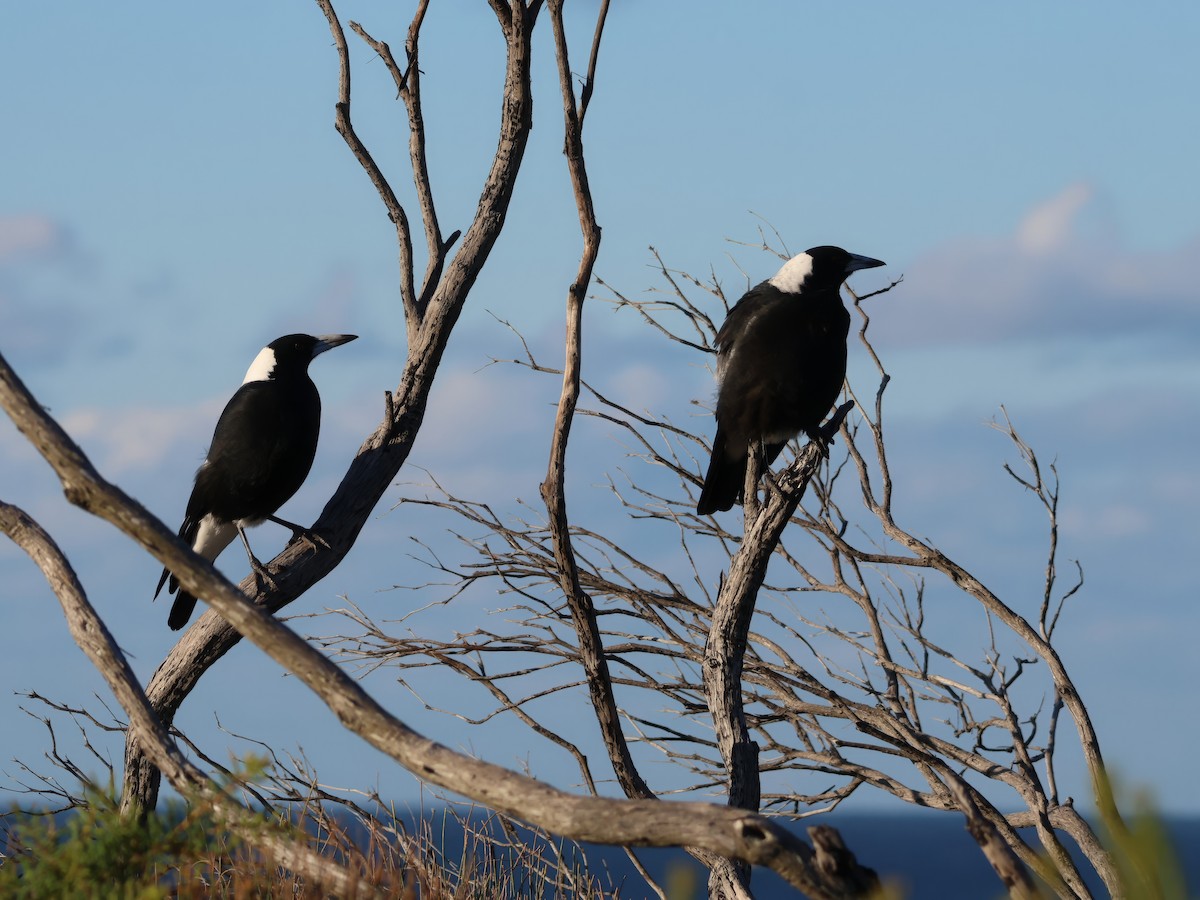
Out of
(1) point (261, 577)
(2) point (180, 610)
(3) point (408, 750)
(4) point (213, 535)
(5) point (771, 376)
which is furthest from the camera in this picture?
(4) point (213, 535)

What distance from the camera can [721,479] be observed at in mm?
5055

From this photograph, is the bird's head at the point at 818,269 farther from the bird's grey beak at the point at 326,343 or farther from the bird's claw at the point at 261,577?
the bird's claw at the point at 261,577

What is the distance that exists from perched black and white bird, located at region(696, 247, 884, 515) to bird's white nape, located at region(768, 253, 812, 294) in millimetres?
58

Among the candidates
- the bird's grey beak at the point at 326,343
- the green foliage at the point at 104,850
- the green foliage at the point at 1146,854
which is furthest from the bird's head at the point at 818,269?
the green foliage at the point at 1146,854

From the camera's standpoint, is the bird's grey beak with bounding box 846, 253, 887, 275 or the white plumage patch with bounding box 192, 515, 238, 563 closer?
the bird's grey beak with bounding box 846, 253, 887, 275

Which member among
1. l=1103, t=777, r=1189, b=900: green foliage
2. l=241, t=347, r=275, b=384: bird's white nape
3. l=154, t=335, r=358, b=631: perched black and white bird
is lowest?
l=1103, t=777, r=1189, b=900: green foliage

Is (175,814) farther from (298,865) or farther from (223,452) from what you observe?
(223,452)

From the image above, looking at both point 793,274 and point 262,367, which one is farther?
point 262,367

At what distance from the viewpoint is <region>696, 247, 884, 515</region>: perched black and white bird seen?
495 centimetres

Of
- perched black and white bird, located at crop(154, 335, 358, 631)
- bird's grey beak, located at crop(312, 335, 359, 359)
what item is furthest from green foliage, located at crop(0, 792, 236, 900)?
bird's grey beak, located at crop(312, 335, 359, 359)

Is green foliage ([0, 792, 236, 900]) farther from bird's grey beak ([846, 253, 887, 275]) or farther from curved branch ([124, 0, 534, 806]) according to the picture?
bird's grey beak ([846, 253, 887, 275])

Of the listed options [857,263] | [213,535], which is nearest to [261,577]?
[213,535]

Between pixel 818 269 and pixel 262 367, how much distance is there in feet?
8.11

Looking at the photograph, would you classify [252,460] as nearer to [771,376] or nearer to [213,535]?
[213,535]
